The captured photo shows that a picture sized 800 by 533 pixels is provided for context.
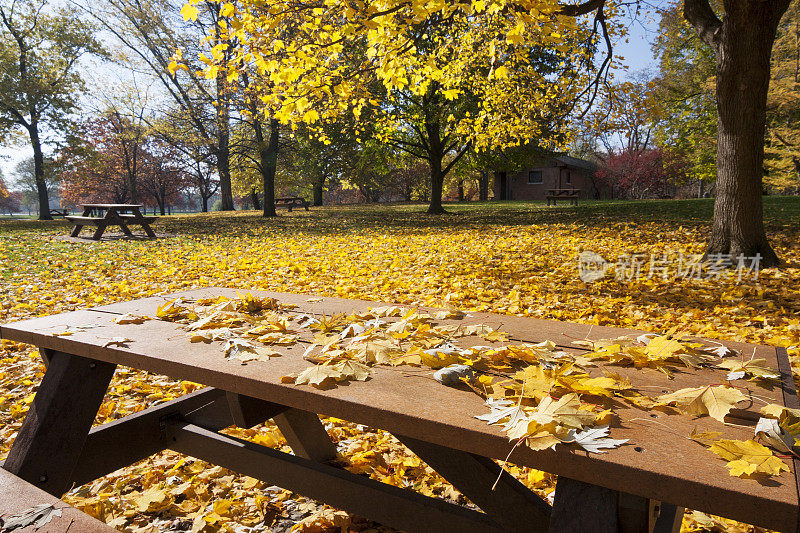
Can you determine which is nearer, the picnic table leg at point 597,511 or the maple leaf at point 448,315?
the picnic table leg at point 597,511

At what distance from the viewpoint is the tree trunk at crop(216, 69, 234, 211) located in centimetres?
1919

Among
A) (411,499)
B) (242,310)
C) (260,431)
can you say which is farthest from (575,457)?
(260,431)

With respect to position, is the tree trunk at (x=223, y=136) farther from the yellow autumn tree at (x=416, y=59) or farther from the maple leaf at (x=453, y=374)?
the maple leaf at (x=453, y=374)

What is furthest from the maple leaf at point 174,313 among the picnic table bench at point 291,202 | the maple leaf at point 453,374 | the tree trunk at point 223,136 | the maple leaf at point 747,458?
the picnic table bench at point 291,202

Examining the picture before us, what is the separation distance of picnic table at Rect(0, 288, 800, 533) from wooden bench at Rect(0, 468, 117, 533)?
0.42 meters

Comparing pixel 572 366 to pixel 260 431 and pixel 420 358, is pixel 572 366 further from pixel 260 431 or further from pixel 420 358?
pixel 260 431

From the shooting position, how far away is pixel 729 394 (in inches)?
44.2

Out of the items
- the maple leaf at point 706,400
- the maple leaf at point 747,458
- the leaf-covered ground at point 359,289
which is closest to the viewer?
the maple leaf at point 747,458

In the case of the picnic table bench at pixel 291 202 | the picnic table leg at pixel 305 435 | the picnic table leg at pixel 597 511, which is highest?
the picnic table bench at pixel 291 202

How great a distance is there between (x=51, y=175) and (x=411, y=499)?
29637 mm

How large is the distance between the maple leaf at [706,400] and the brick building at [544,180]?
3880 cm

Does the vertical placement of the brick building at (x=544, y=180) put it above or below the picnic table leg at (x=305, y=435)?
above

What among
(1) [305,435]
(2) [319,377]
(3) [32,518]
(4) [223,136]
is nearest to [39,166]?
(4) [223,136]

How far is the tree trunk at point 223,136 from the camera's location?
19188mm
